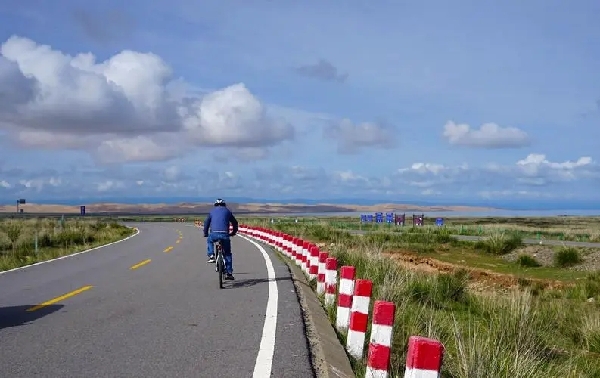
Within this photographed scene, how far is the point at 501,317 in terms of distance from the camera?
30.8ft

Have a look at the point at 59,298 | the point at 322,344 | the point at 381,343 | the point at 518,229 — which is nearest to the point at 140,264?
the point at 59,298

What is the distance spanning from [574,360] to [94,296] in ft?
26.8

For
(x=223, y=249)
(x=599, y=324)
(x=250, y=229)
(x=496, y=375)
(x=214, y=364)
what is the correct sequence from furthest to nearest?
(x=250, y=229), (x=223, y=249), (x=599, y=324), (x=214, y=364), (x=496, y=375)

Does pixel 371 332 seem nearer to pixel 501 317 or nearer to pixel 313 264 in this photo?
pixel 501 317

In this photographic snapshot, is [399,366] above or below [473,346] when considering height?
below

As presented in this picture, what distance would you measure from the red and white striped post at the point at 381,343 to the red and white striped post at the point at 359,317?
1.19 meters

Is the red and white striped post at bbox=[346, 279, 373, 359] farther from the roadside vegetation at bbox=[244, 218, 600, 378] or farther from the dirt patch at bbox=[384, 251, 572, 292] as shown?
the dirt patch at bbox=[384, 251, 572, 292]

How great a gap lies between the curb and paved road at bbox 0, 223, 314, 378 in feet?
0.39

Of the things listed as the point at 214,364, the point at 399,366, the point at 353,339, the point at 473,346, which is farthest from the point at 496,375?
the point at 214,364

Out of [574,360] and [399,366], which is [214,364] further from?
[574,360]

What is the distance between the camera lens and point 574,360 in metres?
8.62

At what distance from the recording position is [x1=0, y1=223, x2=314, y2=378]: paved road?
21.1 ft

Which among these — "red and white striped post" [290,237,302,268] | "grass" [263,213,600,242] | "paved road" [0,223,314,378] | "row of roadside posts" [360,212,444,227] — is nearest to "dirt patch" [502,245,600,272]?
"grass" [263,213,600,242]

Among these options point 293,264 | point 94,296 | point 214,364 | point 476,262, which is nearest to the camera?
point 214,364
